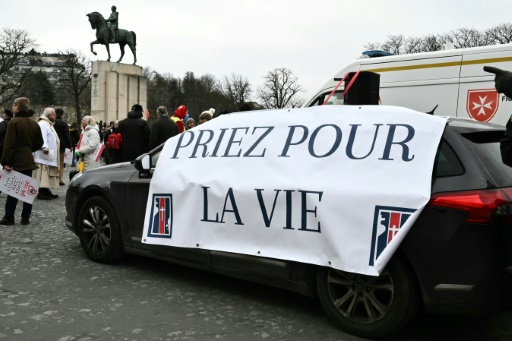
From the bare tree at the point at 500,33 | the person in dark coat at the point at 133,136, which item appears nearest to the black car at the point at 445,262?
the person in dark coat at the point at 133,136

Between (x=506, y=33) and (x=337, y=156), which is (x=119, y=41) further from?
(x=506, y=33)

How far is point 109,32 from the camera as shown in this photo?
29688mm

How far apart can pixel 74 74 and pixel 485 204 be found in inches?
2629

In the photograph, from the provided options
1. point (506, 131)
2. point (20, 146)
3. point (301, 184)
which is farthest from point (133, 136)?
point (506, 131)

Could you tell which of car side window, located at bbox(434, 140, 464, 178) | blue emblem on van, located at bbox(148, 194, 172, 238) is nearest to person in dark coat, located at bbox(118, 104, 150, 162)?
blue emblem on van, located at bbox(148, 194, 172, 238)

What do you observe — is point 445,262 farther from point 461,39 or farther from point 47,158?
point 461,39

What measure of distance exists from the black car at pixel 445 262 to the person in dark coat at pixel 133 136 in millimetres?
6141

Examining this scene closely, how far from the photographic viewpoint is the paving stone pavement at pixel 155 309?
381 cm

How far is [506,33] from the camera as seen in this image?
45969mm

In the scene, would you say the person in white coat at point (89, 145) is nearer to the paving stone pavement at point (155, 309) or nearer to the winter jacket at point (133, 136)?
the winter jacket at point (133, 136)

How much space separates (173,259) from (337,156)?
1.90 metres

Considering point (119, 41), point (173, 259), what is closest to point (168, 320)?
point (173, 259)

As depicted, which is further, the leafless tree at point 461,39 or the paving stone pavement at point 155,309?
the leafless tree at point 461,39

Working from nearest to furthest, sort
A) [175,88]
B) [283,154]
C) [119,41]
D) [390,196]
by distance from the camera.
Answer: [390,196]
[283,154]
[119,41]
[175,88]
